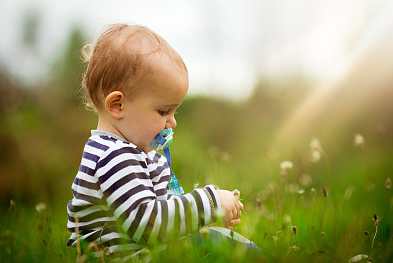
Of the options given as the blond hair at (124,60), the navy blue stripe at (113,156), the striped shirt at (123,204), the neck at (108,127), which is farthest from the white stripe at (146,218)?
the blond hair at (124,60)

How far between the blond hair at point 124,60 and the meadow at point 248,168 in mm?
696

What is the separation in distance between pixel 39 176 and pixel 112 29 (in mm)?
3407

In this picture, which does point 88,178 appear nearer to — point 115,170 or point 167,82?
point 115,170

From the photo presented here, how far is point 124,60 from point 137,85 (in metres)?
0.15

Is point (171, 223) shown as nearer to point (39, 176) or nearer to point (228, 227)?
point (228, 227)

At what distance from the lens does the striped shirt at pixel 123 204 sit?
6.11 ft

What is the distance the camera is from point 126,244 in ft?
6.44

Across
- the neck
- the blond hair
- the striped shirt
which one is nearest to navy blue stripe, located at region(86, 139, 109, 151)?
→ the striped shirt

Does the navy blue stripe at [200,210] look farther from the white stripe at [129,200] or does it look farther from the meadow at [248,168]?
the white stripe at [129,200]

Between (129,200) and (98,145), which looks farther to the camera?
(98,145)

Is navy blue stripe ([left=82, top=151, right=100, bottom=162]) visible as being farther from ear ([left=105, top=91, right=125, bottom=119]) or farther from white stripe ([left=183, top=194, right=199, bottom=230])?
white stripe ([left=183, top=194, right=199, bottom=230])

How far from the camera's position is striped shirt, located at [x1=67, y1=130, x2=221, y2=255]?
6.11ft

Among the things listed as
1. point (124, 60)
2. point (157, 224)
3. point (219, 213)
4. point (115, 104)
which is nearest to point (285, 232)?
point (219, 213)

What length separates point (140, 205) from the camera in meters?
1.85
